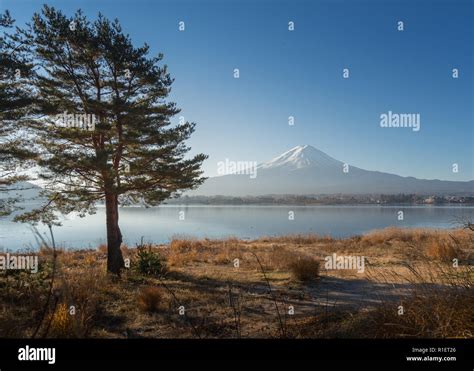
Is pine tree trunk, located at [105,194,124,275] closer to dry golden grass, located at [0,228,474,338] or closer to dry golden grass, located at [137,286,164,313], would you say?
dry golden grass, located at [0,228,474,338]

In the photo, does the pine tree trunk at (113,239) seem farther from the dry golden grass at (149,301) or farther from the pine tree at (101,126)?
the dry golden grass at (149,301)

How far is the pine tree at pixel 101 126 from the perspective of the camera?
24.4 ft

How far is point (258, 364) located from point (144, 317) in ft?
10.1

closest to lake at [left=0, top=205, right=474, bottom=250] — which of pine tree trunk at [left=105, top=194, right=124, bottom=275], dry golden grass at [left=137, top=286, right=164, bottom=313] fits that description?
pine tree trunk at [left=105, top=194, right=124, bottom=275]

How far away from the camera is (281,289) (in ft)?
21.7

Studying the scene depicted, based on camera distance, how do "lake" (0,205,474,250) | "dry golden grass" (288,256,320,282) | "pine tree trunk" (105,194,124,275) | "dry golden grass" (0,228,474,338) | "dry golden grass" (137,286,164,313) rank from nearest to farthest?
"dry golden grass" (0,228,474,338)
"dry golden grass" (137,286,164,313)
"dry golden grass" (288,256,320,282)
"pine tree trunk" (105,194,124,275)
"lake" (0,205,474,250)

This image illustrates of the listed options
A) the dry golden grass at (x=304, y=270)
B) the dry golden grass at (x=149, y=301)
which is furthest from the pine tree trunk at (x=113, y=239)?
the dry golden grass at (x=304, y=270)

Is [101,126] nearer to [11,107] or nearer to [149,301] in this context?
[11,107]

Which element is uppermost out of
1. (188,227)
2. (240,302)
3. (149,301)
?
(149,301)

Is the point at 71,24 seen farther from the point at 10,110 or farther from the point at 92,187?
the point at 92,187

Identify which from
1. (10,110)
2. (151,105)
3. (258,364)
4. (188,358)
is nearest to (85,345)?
(188,358)

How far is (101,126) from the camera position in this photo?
24.7 feet

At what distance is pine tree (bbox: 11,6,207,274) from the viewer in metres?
7.45

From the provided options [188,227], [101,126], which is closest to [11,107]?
[101,126]
